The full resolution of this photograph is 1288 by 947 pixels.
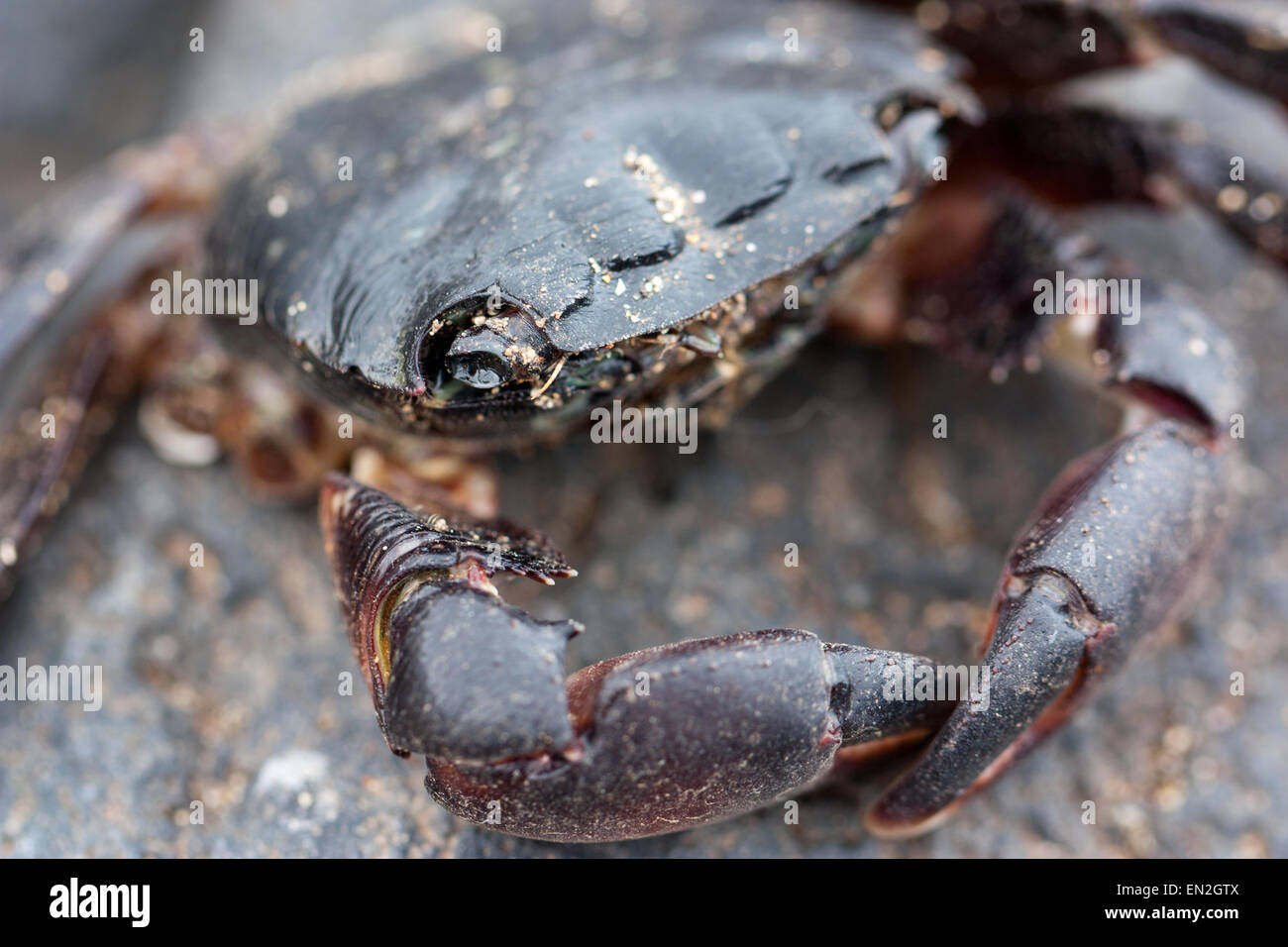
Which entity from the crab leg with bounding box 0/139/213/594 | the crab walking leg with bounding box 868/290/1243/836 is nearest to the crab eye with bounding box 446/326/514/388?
the crab walking leg with bounding box 868/290/1243/836

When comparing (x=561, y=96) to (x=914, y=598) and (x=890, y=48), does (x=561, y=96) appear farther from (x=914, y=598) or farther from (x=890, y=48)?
(x=914, y=598)

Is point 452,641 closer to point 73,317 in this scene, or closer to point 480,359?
point 480,359

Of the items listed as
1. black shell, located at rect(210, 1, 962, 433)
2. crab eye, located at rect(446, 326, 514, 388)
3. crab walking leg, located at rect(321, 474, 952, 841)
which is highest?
black shell, located at rect(210, 1, 962, 433)

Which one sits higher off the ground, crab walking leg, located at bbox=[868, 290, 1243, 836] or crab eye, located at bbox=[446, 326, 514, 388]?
crab eye, located at bbox=[446, 326, 514, 388]

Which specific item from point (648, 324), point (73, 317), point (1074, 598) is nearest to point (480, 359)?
point (648, 324)

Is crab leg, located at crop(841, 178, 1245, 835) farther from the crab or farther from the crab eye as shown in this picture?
the crab eye

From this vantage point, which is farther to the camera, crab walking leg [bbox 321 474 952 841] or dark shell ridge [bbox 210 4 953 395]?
dark shell ridge [bbox 210 4 953 395]

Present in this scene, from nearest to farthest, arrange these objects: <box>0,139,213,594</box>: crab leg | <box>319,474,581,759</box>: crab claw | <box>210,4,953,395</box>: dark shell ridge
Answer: <box>319,474,581,759</box>: crab claw
<box>210,4,953,395</box>: dark shell ridge
<box>0,139,213,594</box>: crab leg

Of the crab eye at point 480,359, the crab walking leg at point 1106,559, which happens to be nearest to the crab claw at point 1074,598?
the crab walking leg at point 1106,559
